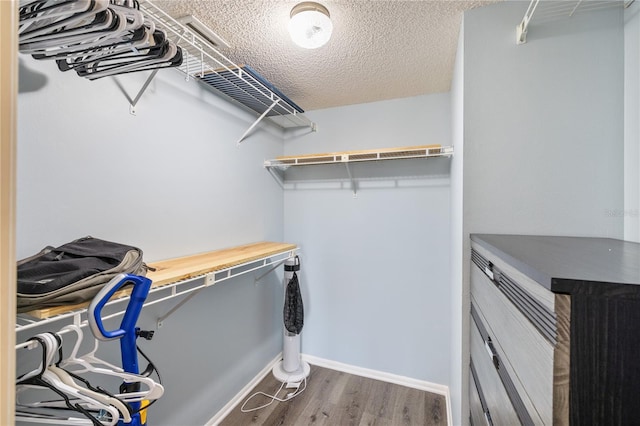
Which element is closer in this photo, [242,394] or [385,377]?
[242,394]

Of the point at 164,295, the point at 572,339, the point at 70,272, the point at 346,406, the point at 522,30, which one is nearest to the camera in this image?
the point at 572,339

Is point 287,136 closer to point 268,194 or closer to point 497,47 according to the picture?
point 268,194

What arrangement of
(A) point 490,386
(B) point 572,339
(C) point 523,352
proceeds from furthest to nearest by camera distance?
1. (A) point 490,386
2. (C) point 523,352
3. (B) point 572,339

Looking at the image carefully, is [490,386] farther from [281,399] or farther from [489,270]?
[281,399]

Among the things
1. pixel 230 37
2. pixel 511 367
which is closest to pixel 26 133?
pixel 230 37

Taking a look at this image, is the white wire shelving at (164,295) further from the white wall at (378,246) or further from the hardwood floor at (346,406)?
the hardwood floor at (346,406)

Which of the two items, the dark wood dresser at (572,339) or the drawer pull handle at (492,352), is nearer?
the dark wood dresser at (572,339)

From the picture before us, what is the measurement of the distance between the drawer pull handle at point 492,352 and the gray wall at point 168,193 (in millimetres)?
1405

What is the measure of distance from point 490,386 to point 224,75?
1.74 metres

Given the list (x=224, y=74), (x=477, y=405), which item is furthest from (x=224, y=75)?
(x=477, y=405)

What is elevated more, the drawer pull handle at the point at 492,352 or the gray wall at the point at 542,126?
the gray wall at the point at 542,126

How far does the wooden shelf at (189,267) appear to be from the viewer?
0.63m

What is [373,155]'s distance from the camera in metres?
1.76

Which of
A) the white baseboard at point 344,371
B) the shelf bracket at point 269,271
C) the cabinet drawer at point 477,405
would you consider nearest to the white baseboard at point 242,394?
the white baseboard at point 344,371
